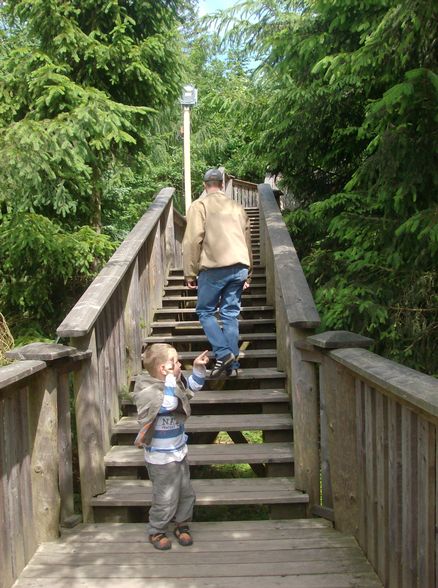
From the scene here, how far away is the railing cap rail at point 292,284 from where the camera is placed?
3.43 meters

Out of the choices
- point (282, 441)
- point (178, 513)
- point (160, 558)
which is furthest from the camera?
point (282, 441)

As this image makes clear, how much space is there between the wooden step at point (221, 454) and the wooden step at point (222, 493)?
0.13m

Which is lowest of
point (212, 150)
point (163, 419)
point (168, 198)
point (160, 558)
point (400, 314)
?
point (160, 558)

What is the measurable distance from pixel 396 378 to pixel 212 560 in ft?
4.62

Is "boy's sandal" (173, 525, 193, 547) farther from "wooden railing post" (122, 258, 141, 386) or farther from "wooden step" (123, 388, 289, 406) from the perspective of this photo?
"wooden railing post" (122, 258, 141, 386)

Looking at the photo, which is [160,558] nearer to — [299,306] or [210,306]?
[299,306]

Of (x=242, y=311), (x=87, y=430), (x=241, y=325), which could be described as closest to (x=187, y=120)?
(x=242, y=311)

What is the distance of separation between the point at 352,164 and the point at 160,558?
5.30 m

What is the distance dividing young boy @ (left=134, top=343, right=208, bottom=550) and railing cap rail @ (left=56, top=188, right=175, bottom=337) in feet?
1.82

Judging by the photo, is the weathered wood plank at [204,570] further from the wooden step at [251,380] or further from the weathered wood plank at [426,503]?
the wooden step at [251,380]

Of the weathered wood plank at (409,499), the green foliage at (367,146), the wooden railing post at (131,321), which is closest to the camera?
the weathered wood plank at (409,499)

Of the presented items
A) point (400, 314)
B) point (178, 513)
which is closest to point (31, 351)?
point (178, 513)

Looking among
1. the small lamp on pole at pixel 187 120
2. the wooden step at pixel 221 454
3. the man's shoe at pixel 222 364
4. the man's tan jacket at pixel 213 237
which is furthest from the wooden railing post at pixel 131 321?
the small lamp on pole at pixel 187 120

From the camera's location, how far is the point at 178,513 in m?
3.06
